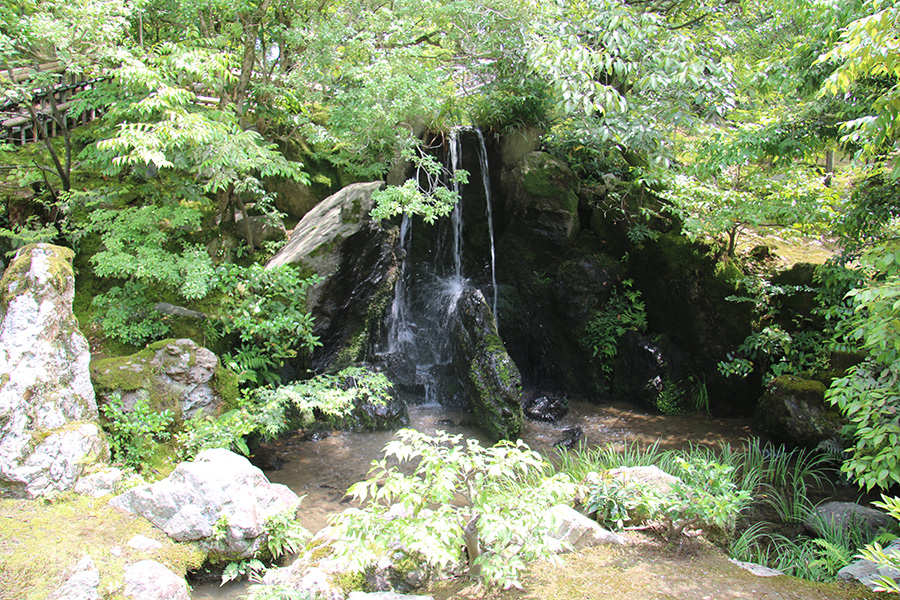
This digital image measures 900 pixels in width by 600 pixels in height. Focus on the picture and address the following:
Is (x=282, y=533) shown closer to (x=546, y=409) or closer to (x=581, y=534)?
(x=581, y=534)

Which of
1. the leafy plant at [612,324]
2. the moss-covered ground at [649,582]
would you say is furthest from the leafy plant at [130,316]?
the leafy plant at [612,324]

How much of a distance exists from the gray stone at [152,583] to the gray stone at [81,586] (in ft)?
0.63

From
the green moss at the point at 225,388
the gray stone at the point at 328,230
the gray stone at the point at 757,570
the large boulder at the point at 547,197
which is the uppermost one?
the large boulder at the point at 547,197

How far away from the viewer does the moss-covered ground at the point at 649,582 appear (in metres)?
3.33

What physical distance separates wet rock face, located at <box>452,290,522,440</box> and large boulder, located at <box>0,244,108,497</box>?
493cm

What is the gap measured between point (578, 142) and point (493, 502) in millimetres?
8865

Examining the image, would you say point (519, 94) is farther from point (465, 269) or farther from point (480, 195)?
point (465, 269)

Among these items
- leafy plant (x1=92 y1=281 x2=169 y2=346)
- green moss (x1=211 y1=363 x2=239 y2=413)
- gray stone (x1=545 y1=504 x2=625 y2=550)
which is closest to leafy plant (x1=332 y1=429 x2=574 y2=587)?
gray stone (x1=545 y1=504 x2=625 y2=550)

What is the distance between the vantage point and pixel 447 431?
8.14 meters

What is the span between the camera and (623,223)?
10266mm

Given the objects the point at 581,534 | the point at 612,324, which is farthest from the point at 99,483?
the point at 612,324

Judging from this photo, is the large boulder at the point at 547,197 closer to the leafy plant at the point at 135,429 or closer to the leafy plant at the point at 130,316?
the leafy plant at the point at 130,316

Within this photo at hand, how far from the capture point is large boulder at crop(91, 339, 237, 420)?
19.0ft

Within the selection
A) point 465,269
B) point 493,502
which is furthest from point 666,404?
point 493,502
